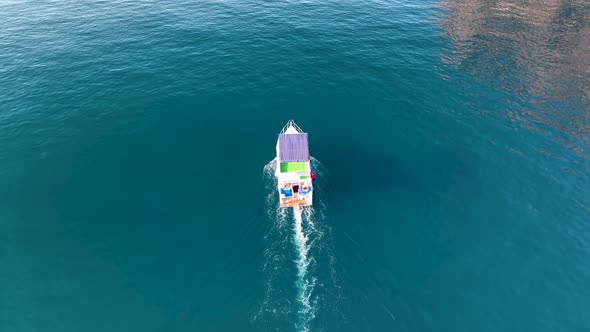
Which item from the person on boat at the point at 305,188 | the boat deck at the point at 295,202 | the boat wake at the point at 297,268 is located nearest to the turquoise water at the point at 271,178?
the boat wake at the point at 297,268

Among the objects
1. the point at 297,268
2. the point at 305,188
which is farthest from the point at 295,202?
the point at 297,268

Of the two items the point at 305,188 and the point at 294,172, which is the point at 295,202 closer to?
the point at 305,188

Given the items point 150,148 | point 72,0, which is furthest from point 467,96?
point 72,0

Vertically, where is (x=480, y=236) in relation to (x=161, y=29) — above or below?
below

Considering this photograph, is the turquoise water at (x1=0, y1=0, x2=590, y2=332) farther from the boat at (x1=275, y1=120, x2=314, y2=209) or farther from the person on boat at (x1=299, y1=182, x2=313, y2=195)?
the person on boat at (x1=299, y1=182, x2=313, y2=195)

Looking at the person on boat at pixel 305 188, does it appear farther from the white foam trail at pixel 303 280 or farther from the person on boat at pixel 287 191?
the white foam trail at pixel 303 280

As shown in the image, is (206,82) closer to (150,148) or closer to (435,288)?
(150,148)
